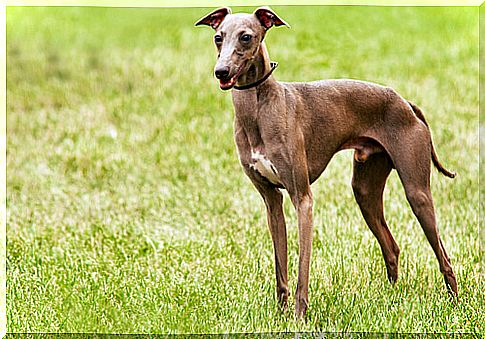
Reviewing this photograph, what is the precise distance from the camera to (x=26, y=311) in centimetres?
521

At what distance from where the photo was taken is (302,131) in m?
4.59

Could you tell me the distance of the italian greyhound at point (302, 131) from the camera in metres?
4.36

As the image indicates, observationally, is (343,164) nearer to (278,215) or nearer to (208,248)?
(208,248)

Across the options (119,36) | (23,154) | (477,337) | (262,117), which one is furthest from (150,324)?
(119,36)

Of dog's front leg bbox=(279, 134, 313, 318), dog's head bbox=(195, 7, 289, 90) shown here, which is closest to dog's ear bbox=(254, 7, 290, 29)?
dog's head bbox=(195, 7, 289, 90)

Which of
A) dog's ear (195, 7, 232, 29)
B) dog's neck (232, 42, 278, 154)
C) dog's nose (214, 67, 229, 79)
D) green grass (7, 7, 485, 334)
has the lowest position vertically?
green grass (7, 7, 485, 334)

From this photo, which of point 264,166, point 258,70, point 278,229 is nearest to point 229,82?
point 258,70

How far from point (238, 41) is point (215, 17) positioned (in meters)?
0.33

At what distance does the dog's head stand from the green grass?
1.37 m

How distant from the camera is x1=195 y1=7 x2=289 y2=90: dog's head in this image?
4188mm

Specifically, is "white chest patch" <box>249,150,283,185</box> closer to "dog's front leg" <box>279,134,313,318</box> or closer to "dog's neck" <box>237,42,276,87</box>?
"dog's front leg" <box>279,134,313,318</box>

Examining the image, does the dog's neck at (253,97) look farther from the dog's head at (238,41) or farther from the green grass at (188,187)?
the green grass at (188,187)

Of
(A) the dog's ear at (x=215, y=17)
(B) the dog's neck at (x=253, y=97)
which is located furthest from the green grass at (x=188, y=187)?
(A) the dog's ear at (x=215, y=17)

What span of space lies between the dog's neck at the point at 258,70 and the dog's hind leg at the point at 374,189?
93cm
